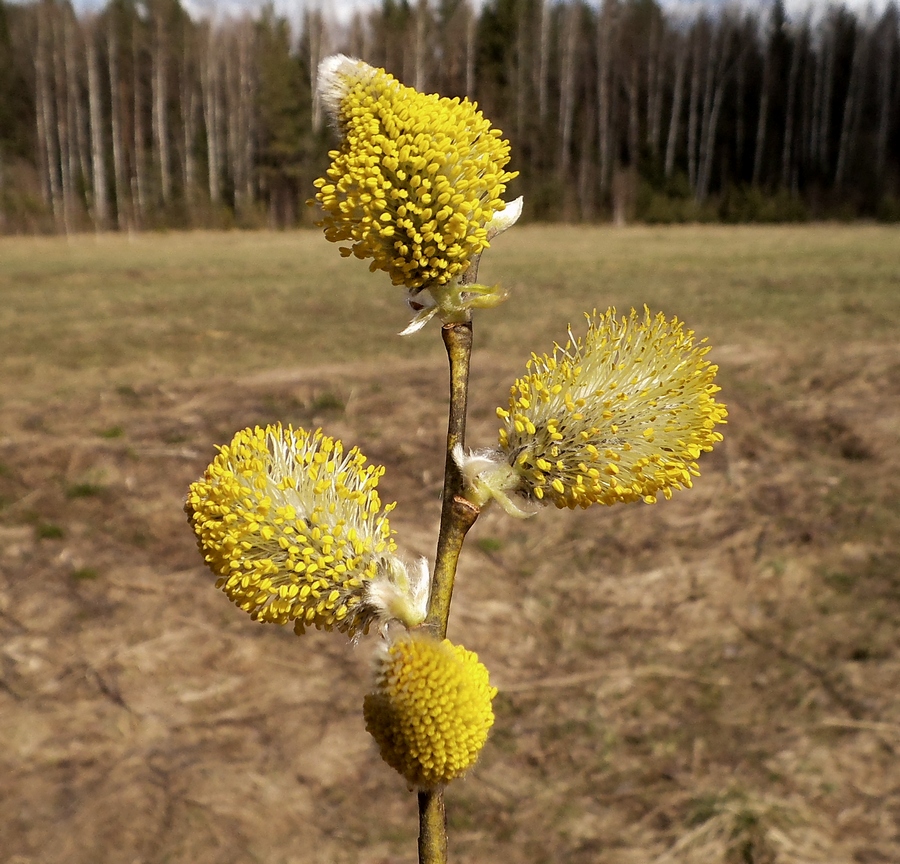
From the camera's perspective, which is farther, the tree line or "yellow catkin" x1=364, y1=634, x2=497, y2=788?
the tree line

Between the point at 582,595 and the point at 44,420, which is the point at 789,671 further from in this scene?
the point at 44,420

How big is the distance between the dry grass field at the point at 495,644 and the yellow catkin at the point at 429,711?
2.83 m

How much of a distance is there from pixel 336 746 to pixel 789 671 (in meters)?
2.22

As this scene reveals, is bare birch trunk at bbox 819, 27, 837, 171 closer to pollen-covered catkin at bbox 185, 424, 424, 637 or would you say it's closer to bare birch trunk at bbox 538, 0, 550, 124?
bare birch trunk at bbox 538, 0, 550, 124

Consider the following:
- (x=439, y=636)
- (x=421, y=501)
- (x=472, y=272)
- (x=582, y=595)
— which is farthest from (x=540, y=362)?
(x=421, y=501)

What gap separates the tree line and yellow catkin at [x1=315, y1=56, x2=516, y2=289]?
29.3m

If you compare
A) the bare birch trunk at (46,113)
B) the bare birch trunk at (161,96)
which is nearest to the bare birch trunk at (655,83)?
the bare birch trunk at (161,96)

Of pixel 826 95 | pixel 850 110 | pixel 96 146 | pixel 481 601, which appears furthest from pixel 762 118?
pixel 481 601

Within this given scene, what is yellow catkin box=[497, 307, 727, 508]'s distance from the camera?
0.94 m

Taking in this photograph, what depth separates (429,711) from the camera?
841 mm

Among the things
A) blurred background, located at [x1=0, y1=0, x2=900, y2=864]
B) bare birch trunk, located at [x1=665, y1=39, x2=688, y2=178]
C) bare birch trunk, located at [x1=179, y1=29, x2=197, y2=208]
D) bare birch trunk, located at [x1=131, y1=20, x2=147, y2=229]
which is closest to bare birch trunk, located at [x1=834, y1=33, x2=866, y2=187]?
bare birch trunk, located at [x1=665, y1=39, x2=688, y2=178]

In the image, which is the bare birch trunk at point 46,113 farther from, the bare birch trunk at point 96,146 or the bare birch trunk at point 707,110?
the bare birch trunk at point 707,110

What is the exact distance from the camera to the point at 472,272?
2.93 feet

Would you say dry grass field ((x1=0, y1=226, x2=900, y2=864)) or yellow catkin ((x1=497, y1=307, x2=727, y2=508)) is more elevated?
yellow catkin ((x1=497, y1=307, x2=727, y2=508))
